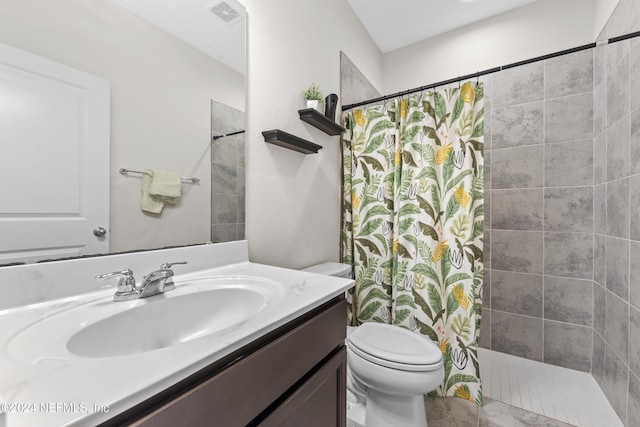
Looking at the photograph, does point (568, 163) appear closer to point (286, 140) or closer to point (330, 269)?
point (330, 269)

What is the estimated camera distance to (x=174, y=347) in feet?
1.49

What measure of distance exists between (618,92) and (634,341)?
125cm

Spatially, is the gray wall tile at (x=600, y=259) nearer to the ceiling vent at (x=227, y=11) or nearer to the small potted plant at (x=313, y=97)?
the small potted plant at (x=313, y=97)

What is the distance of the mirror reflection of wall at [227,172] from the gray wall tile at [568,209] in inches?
80.8

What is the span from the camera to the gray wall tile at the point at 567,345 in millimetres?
1742

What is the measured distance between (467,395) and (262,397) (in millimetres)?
1358

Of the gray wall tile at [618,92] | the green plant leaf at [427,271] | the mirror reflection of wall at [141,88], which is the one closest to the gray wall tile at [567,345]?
the green plant leaf at [427,271]

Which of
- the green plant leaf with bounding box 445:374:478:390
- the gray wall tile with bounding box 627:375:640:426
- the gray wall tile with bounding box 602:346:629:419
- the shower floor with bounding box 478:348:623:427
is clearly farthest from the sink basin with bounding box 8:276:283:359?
the gray wall tile with bounding box 602:346:629:419

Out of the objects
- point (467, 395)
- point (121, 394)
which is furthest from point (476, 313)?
point (121, 394)

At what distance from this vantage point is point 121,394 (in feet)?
1.10

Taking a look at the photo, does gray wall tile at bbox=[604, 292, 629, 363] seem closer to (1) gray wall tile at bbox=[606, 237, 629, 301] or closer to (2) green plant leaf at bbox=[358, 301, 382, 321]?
(1) gray wall tile at bbox=[606, 237, 629, 301]

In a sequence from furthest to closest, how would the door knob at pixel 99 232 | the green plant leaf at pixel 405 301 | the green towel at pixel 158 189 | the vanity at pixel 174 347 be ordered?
the green plant leaf at pixel 405 301
the green towel at pixel 158 189
the door knob at pixel 99 232
the vanity at pixel 174 347

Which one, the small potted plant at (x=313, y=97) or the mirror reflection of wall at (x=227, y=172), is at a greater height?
the small potted plant at (x=313, y=97)

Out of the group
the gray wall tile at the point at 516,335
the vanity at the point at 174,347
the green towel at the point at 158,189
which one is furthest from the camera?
the gray wall tile at the point at 516,335
